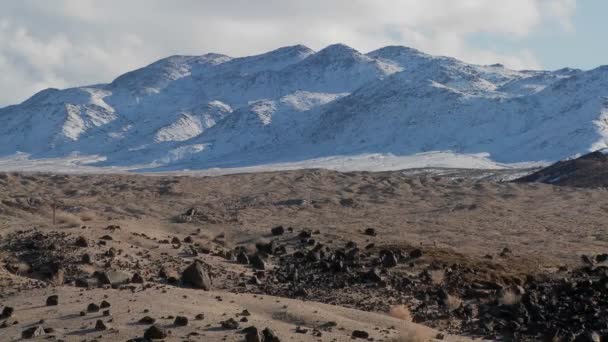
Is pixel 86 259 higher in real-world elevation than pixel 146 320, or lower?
higher

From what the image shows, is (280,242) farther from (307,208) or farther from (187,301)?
(307,208)

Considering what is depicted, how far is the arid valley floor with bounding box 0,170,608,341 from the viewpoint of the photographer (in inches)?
527

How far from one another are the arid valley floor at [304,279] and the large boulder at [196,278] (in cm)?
6

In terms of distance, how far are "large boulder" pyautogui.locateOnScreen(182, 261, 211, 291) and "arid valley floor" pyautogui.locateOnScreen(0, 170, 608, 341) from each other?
64 mm

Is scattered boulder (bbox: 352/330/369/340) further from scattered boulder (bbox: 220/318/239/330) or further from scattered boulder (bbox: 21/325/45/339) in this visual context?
scattered boulder (bbox: 21/325/45/339)

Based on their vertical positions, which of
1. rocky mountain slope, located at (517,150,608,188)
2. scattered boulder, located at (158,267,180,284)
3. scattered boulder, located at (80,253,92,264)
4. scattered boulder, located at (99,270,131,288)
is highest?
scattered boulder, located at (80,253,92,264)

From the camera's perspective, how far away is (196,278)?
17641 mm

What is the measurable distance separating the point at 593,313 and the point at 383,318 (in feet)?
14.3

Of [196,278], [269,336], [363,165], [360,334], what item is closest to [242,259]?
[196,278]

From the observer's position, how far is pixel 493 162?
14788 cm

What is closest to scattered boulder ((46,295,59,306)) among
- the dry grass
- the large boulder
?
the large boulder

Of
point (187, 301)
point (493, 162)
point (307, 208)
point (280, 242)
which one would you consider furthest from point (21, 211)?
point (493, 162)

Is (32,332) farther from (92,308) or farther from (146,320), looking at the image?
(146,320)

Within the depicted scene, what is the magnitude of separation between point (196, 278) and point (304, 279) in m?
3.16
